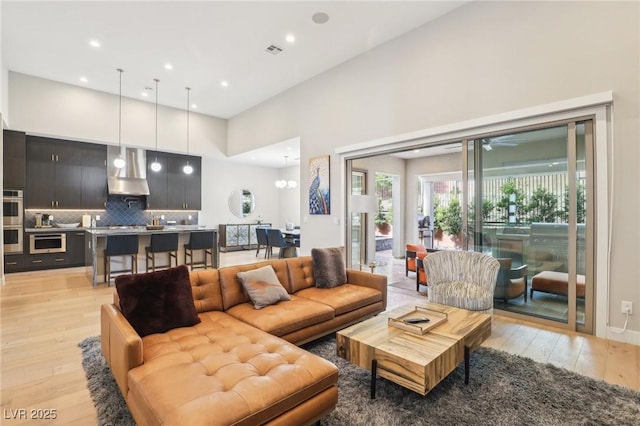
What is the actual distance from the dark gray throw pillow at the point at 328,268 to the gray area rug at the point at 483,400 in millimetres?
1143

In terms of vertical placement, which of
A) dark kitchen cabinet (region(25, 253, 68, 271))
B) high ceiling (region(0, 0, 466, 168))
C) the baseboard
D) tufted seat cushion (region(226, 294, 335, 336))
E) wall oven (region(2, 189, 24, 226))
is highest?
high ceiling (region(0, 0, 466, 168))

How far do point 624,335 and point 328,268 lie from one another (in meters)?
3.06

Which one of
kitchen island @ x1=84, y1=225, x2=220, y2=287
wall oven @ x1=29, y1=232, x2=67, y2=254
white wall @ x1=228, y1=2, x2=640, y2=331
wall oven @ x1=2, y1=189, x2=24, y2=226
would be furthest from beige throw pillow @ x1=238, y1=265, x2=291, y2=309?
wall oven @ x1=2, y1=189, x2=24, y2=226

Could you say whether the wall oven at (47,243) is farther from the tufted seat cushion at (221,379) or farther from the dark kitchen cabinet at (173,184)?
the tufted seat cushion at (221,379)

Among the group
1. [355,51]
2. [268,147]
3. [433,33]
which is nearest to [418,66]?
[433,33]

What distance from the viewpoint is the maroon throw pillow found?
223cm

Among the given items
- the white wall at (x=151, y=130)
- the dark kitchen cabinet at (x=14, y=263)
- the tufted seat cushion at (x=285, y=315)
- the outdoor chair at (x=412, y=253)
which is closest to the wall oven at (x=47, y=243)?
the dark kitchen cabinet at (x=14, y=263)

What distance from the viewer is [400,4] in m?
4.09

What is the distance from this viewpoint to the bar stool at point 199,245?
6258mm

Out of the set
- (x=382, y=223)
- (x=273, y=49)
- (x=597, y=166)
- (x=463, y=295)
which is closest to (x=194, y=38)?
(x=273, y=49)

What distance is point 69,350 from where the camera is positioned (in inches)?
116

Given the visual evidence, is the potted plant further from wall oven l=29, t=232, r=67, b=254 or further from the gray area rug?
wall oven l=29, t=232, r=67, b=254

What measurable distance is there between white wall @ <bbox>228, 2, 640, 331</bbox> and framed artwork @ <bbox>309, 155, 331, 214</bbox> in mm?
153

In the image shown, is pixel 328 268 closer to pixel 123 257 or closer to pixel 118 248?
pixel 118 248
